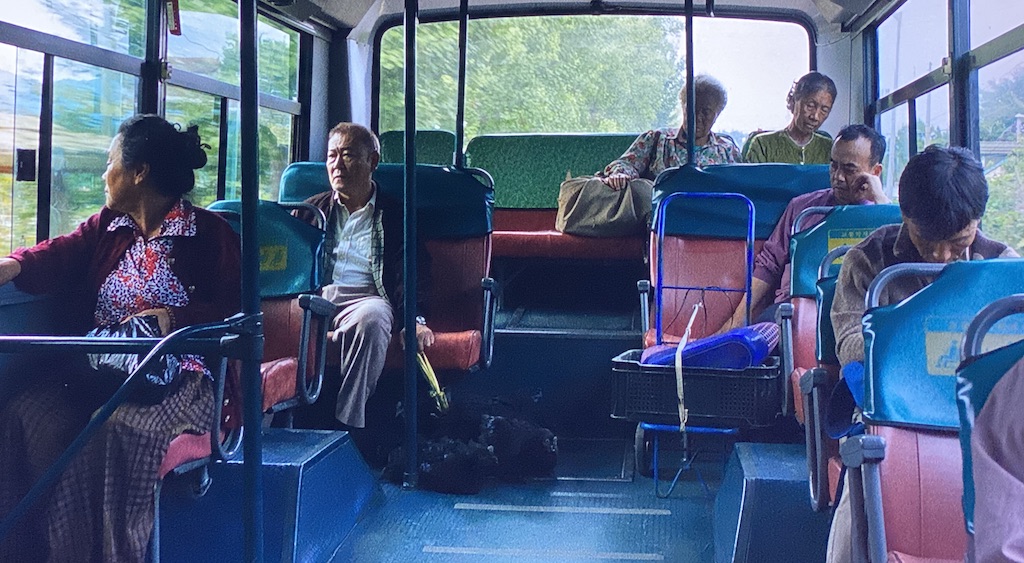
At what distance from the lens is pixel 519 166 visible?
5.62 meters

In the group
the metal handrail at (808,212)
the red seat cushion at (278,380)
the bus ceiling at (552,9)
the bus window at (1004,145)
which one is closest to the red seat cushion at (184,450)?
the red seat cushion at (278,380)

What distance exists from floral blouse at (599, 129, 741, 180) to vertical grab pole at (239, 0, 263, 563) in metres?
3.23

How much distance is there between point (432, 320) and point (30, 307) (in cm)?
186

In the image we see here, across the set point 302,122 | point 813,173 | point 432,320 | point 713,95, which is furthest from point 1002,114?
point 302,122

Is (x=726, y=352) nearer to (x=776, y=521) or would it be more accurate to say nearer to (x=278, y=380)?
(x=776, y=521)

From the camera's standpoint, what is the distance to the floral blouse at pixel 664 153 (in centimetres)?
450

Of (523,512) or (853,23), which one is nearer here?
(523,512)

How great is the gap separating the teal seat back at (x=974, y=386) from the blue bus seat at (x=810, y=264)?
1603mm

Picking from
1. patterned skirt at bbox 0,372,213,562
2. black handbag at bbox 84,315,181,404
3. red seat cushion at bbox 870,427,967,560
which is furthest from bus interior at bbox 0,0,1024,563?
black handbag at bbox 84,315,181,404

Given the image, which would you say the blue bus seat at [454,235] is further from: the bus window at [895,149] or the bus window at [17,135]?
the bus window at [895,149]

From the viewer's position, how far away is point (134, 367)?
222 centimetres

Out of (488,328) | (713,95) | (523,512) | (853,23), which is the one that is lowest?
(523,512)

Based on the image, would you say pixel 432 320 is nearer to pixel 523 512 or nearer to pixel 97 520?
pixel 523 512

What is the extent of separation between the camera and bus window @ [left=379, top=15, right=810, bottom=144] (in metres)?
4.89
